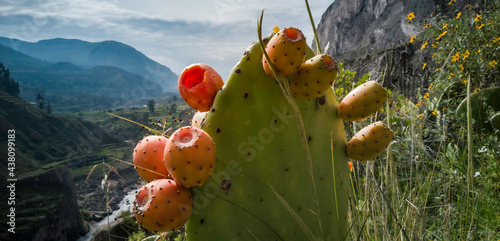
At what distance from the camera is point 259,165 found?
2.77 ft

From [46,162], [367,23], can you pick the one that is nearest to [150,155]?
[46,162]

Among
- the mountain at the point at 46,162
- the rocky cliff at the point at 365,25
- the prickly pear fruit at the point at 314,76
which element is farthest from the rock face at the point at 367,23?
the prickly pear fruit at the point at 314,76

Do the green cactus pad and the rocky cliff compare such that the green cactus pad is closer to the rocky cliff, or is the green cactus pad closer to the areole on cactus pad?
Answer: the areole on cactus pad

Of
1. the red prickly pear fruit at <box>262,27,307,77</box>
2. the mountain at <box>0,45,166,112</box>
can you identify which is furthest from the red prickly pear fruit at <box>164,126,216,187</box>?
the mountain at <box>0,45,166,112</box>

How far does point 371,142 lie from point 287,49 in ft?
1.31

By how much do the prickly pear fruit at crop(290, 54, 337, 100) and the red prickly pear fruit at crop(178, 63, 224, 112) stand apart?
211 millimetres

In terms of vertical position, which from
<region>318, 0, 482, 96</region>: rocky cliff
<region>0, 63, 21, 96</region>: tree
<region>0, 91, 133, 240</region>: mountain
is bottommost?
<region>0, 91, 133, 240</region>: mountain

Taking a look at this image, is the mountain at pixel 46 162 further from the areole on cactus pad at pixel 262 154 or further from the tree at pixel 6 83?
the areole on cactus pad at pixel 262 154

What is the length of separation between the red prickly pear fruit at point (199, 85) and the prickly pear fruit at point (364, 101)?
39 cm

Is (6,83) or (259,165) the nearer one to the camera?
(259,165)

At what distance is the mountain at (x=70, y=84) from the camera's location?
129m

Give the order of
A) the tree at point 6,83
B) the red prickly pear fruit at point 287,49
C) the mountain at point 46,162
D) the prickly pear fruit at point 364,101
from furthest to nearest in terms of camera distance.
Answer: the tree at point 6,83 → the mountain at point 46,162 → the prickly pear fruit at point 364,101 → the red prickly pear fruit at point 287,49

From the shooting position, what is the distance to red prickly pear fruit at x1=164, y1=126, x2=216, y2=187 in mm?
639

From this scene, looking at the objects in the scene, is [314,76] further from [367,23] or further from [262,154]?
[367,23]
